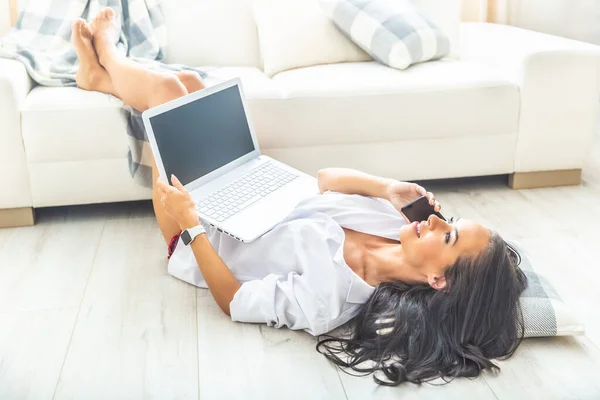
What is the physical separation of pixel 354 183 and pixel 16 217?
1222mm

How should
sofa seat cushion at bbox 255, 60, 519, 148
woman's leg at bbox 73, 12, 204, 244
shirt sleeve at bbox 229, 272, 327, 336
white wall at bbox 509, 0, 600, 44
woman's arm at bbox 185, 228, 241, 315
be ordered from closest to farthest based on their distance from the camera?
shirt sleeve at bbox 229, 272, 327, 336 < woman's arm at bbox 185, 228, 241, 315 < woman's leg at bbox 73, 12, 204, 244 < sofa seat cushion at bbox 255, 60, 519, 148 < white wall at bbox 509, 0, 600, 44

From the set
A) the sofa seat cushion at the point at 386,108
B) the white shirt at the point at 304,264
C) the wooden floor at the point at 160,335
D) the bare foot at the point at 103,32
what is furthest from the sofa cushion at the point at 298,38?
the white shirt at the point at 304,264

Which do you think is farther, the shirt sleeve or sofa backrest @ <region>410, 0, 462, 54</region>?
sofa backrest @ <region>410, 0, 462, 54</region>

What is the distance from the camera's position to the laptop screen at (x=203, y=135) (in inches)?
77.3

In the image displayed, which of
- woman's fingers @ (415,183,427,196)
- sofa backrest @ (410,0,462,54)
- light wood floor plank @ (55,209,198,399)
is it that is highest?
sofa backrest @ (410,0,462,54)

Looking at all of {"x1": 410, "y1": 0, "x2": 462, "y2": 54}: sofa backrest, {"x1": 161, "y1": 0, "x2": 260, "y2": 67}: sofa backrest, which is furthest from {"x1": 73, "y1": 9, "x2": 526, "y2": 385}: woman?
{"x1": 410, "y1": 0, "x2": 462, "y2": 54}: sofa backrest

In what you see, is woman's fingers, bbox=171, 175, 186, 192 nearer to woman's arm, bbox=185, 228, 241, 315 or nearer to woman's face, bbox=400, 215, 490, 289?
woman's arm, bbox=185, 228, 241, 315

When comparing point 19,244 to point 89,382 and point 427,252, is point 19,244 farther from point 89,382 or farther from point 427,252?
point 427,252

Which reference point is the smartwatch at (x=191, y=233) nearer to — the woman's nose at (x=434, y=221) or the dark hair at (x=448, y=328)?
the dark hair at (x=448, y=328)

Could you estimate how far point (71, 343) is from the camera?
176 centimetres

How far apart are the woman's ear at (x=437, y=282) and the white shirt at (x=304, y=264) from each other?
6.4 inches

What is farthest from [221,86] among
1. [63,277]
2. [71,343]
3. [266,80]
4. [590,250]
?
[590,250]

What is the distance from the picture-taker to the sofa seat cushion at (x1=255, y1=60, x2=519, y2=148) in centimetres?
249

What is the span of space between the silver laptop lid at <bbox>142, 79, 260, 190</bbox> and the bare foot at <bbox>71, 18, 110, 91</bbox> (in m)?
0.50
